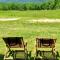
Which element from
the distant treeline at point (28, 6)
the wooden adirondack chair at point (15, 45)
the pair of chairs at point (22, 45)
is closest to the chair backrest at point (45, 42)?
the pair of chairs at point (22, 45)

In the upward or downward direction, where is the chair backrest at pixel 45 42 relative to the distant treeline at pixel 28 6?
upward

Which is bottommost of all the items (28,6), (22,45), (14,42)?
(28,6)

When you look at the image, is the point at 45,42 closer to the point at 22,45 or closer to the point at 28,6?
the point at 22,45

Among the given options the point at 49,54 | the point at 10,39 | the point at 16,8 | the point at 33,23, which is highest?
the point at 10,39

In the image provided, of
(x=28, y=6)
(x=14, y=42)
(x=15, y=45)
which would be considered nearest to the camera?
(x=14, y=42)

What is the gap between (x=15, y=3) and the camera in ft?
116

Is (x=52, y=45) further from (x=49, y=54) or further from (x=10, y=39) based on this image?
(x=10, y=39)

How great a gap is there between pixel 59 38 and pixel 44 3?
2031cm

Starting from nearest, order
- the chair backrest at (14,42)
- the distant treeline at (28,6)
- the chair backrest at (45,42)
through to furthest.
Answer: the chair backrest at (14,42), the chair backrest at (45,42), the distant treeline at (28,6)

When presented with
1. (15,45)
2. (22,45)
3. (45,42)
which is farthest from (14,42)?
(45,42)

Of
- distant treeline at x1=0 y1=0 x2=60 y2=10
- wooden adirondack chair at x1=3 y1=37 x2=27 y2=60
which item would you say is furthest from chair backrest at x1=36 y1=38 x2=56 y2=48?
distant treeline at x1=0 y1=0 x2=60 y2=10

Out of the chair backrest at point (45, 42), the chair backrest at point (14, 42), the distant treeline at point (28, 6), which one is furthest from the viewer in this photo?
the distant treeline at point (28, 6)

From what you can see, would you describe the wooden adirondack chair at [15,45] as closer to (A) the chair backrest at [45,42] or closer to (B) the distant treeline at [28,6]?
(A) the chair backrest at [45,42]

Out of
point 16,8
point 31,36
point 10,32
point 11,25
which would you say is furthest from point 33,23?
point 16,8
